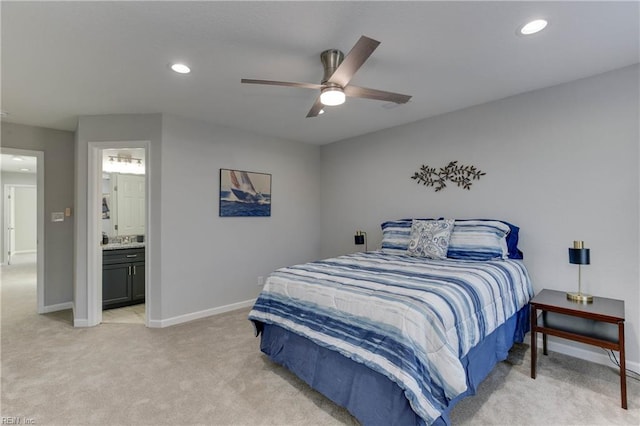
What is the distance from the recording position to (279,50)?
2.22 metres

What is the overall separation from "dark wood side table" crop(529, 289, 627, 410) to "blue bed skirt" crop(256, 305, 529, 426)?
0.22 meters

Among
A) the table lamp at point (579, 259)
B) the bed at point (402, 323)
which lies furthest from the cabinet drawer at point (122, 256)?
the table lamp at point (579, 259)

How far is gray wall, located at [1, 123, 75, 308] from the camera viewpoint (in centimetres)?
412

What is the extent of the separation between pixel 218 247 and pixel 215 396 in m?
2.18

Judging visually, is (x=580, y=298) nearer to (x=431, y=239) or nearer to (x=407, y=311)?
(x=431, y=239)

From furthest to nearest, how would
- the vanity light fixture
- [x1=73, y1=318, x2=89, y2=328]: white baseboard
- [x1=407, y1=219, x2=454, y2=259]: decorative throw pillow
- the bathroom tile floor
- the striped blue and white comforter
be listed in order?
the vanity light fixture, the bathroom tile floor, [x1=73, y1=318, x2=89, y2=328]: white baseboard, [x1=407, y1=219, x2=454, y2=259]: decorative throw pillow, the striped blue and white comforter

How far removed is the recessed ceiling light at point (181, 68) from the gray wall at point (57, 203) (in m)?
3.00

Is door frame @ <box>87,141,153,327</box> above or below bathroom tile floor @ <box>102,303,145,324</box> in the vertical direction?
above

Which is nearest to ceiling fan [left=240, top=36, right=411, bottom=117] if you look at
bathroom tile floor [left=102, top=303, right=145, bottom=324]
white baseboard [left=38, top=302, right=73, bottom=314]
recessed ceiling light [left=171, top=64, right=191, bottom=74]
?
recessed ceiling light [left=171, top=64, right=191, bottom=74]

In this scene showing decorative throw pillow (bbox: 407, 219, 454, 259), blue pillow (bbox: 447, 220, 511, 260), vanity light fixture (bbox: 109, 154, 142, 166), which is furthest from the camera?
vanity light fixture (bbox: 109, 154, 142, 166)

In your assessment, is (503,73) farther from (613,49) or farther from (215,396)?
(215,396)

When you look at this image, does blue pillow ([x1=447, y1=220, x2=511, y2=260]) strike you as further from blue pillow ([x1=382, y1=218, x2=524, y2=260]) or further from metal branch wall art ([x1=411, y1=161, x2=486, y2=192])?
metal branch wall art ([x1=411, y1=161, x2=486, y2=192])

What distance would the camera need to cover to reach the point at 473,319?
188 centimetres

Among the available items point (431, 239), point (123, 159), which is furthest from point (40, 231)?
point (431, 239)
